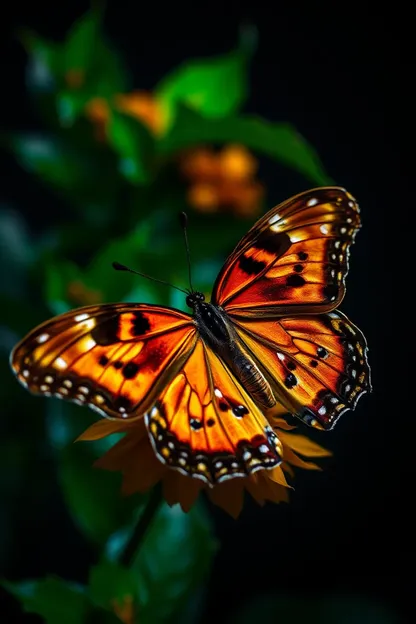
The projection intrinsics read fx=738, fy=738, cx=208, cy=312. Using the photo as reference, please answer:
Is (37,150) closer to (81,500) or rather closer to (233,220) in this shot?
(233,220)

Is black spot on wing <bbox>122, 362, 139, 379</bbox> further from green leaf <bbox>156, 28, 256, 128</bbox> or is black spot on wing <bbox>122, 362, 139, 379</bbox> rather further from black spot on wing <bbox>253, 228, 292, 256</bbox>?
green leaf <bbox>156, 28, 256, 128</bbox>

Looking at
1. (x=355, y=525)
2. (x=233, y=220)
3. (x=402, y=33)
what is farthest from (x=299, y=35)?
(x=355, y=525)

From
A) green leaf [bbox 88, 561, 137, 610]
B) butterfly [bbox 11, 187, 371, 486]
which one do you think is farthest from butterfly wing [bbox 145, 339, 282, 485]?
green leaf [bbox 88, 561, 137, 610]

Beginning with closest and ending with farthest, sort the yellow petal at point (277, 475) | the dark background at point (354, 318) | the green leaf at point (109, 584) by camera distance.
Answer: the yellow petal at point (277, 475) → the green leaf at point (109, 584) → the dark background at point (354, 318)

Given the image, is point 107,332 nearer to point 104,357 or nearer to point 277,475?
point 104,357

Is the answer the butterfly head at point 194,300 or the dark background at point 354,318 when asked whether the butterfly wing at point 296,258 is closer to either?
the butterfly head at point 194,300

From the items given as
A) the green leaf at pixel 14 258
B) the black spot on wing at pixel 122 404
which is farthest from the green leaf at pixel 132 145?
the black spot on wing at pixel 122 404
